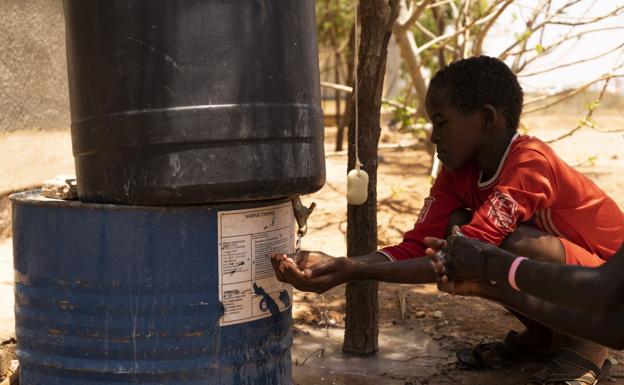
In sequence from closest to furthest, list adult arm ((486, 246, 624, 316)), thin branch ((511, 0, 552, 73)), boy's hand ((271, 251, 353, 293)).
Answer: adult arm ((486, 246, 624, 316))
boy's hand ((271, 251, 353, 293))
thin branch ((511, 0, 552, 73))

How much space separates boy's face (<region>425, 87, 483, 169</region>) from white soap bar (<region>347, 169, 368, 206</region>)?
30cm

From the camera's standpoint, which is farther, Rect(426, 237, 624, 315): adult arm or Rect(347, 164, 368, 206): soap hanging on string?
Rect(347, 164, 368, 206): soap hanging on string

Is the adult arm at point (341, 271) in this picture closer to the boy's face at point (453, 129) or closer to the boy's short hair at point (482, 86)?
the boy's face at point (453, 129)

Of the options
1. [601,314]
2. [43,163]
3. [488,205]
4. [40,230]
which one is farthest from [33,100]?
[601,314]

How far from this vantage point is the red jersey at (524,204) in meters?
2.46

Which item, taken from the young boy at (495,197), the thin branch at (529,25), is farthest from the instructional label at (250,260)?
the thin branch at (529,25)

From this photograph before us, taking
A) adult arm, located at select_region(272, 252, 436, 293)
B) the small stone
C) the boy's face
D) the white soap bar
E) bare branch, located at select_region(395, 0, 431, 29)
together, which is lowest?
adult arm, located at select_region(272, 252, 436, 293)

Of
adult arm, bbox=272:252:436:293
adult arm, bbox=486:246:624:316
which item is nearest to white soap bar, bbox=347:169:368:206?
adult arm, bbox=272:252:436:293

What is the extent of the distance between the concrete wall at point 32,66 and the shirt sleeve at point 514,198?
132 inches

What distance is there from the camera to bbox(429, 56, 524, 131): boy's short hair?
2.61m

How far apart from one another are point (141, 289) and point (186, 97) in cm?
51

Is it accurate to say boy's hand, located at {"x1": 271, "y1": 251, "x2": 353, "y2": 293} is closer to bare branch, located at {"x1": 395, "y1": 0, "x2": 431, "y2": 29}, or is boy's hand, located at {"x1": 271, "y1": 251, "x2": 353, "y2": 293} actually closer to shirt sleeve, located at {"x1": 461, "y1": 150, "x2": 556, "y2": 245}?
shirt sleeve, located at {"x1": 461, "y1": 150, "x2": 556, "y2": 245}

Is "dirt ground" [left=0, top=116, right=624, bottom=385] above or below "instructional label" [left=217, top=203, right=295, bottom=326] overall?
below

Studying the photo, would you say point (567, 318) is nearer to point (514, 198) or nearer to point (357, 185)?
point (514, 198)
